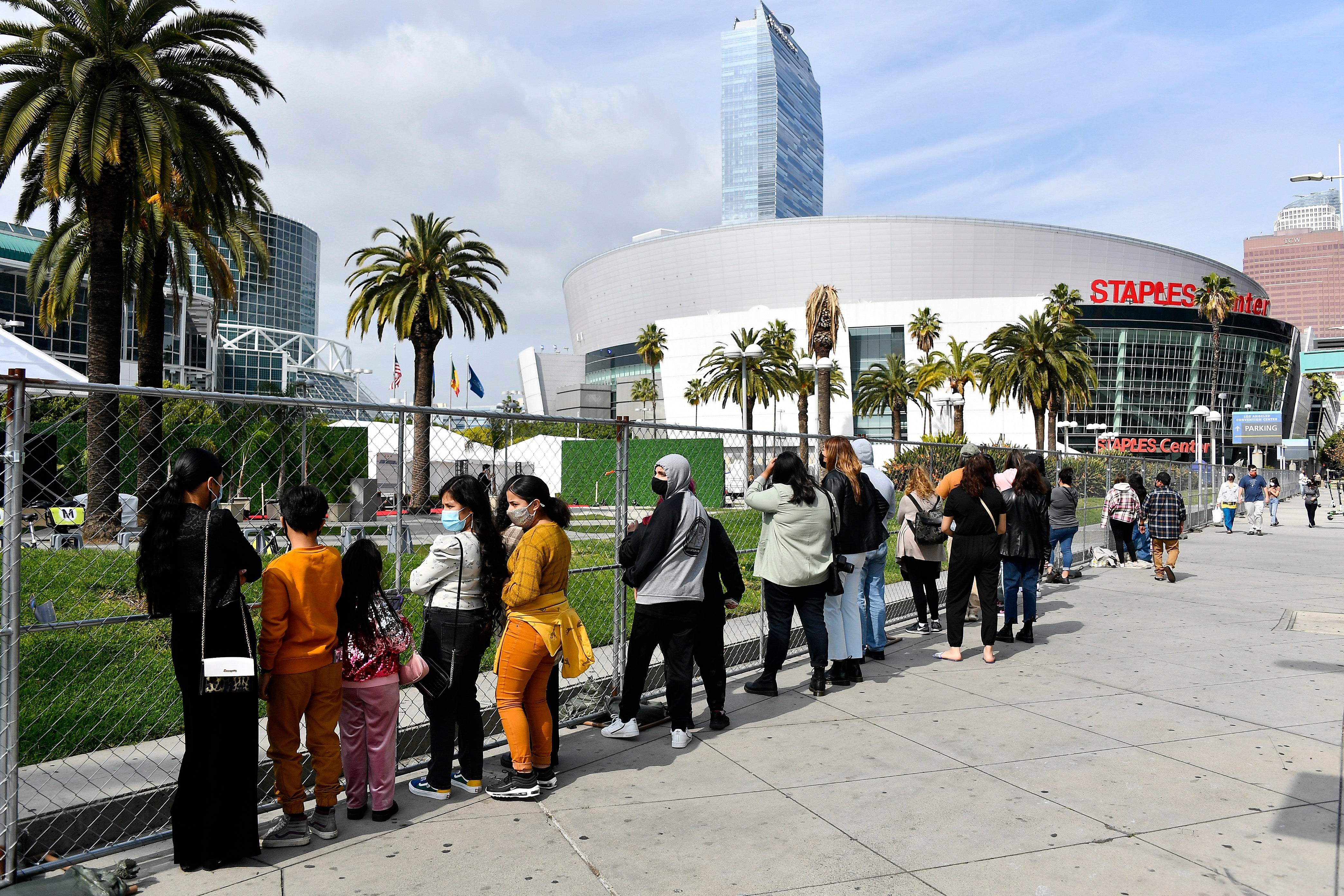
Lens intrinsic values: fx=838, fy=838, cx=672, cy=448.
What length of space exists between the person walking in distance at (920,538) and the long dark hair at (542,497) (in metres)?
4.75

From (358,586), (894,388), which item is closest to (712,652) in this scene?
(358,586)

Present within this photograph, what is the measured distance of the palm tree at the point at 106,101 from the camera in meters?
13.1

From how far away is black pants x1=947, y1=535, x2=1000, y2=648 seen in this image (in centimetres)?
751

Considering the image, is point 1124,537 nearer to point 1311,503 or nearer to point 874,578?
point 874,578

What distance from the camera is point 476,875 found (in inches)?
141

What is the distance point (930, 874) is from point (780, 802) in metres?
1.00

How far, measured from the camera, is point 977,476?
756 cm

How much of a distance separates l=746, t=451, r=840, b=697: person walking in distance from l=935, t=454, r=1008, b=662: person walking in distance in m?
1.60

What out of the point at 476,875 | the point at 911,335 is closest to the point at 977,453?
the point at 476,875

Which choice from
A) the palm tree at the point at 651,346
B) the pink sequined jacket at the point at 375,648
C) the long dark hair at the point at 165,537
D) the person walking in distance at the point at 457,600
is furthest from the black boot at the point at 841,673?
the palm tree at the point at 651,346

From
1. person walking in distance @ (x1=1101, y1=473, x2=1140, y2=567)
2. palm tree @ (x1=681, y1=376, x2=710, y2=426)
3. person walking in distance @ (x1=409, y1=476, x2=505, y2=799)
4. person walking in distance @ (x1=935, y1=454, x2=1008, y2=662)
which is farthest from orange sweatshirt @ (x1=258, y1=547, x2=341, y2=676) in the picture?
palm tree @ (x1=681, y1=376, x2=710, y2=426)

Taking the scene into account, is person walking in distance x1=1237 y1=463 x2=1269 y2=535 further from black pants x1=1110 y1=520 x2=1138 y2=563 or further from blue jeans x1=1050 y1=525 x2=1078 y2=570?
blue jeans x1=1050 y1=525 x2=1078 y2=570

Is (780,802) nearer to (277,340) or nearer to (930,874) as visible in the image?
(930,874)

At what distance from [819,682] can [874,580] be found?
1.56 meters
